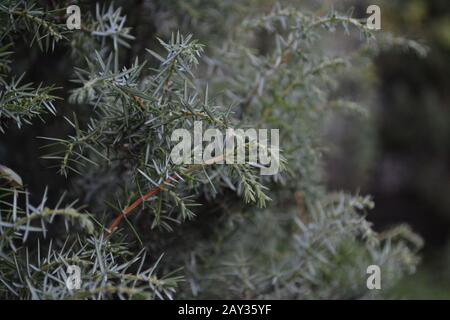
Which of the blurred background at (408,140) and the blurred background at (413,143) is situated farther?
the blurred background at (413,143)

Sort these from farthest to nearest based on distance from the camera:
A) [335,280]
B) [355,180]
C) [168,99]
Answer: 1. [355,180]
2. [335,280]
3. [168,99]

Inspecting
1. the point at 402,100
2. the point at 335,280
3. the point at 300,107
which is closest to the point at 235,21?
the point at 300,107

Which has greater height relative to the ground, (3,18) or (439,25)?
(439,25)

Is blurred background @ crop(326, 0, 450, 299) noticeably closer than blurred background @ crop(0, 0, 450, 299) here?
No

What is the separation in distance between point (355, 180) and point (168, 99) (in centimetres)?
191

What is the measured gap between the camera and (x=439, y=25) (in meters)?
2.86

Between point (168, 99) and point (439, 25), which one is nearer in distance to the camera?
point (168, 99)

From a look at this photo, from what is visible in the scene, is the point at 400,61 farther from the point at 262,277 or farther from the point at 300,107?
the point at 262,277

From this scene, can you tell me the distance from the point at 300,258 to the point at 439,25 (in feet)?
7.21

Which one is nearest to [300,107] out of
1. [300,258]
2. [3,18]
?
[300,258]
